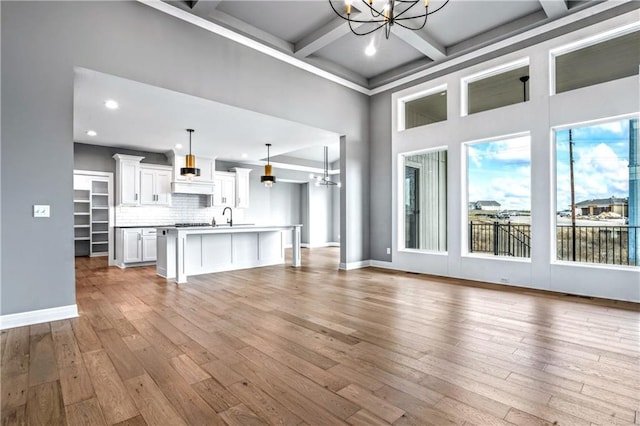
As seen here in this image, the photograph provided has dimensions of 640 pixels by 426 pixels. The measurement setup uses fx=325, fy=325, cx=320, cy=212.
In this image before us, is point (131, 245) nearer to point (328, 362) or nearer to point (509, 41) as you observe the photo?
point (328, 362)

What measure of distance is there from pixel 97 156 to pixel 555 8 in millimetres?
9102

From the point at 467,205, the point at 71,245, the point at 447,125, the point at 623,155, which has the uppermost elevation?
the point at 447,125

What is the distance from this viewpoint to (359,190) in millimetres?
6805

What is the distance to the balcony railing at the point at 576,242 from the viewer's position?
4.13 metres

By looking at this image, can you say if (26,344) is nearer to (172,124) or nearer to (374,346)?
(374,346)

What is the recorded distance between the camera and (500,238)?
206 inches

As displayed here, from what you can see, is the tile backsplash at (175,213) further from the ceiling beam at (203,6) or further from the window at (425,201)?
the window at (425,201)

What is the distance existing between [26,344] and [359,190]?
5.47 meters

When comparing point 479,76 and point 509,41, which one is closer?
point 509,41

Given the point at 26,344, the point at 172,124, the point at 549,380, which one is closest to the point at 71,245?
the point at 26,344

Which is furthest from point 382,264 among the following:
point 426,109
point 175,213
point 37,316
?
point 175,213

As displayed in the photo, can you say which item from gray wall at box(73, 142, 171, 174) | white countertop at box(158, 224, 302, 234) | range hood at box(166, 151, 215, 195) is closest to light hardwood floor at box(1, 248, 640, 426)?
white countertop at box(158, 224, 302, 234)

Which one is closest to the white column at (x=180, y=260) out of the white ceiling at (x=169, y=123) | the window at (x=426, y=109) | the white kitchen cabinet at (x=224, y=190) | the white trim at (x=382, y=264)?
the white ceiling at (x=169, y=123)

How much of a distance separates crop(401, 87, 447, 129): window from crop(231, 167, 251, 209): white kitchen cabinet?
509 centimetres
